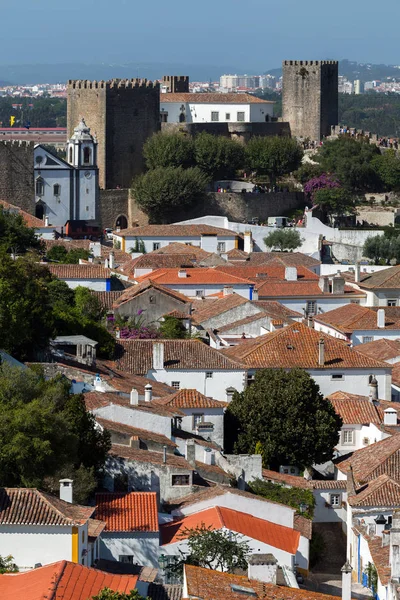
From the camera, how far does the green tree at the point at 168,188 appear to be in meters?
75.6

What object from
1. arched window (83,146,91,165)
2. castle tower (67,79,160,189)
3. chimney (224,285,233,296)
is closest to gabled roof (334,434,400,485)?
chimney (224,285,233,296)

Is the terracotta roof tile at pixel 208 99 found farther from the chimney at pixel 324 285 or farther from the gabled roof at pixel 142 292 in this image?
the gabled roof at pixel 142 292

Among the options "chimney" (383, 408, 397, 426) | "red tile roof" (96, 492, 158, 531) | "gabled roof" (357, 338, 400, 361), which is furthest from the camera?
"gabled roof" (357, 338, 400, 361)

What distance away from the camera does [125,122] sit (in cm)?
7912

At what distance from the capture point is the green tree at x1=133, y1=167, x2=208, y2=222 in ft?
248

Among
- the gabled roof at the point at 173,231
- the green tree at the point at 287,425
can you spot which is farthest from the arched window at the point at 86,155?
the green tree at the point at 287,425

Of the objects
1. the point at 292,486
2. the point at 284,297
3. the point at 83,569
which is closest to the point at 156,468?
the point at 292,486

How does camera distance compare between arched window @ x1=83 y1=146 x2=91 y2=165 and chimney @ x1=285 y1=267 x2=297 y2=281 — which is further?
arched window @ x1=83 y1=146 x2=91 y2=165

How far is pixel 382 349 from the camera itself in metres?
48.7

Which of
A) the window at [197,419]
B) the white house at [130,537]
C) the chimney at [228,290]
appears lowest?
the white house at [130,537]

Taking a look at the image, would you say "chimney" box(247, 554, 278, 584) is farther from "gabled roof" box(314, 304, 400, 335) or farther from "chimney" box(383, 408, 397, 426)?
"gabled roof" box(314, 304, 400, 335)

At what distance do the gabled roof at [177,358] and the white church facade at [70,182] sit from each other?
30350 millimetres

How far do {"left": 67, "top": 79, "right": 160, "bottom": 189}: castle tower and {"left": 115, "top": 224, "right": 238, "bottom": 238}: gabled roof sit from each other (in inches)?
248

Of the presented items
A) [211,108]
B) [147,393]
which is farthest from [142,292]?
[211,108]
